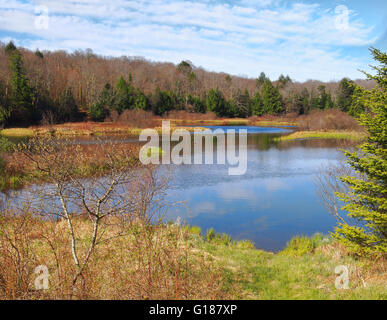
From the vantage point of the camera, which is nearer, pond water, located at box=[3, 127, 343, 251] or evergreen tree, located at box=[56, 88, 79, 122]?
pond water, located at box=[3, 127, 343, 251]

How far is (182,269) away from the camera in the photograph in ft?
Result: 22.1

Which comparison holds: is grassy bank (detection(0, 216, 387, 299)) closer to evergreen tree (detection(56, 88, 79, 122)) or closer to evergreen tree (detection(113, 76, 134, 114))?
evergreen tree (detection(56, 88, 79, 122))

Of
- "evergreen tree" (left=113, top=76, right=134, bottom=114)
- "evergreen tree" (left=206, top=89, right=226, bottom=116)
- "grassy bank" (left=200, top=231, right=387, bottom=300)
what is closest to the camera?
"grassy bank" (left=200, top=231, right=387, bottom=300)

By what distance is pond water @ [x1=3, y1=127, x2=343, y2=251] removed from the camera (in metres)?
11.9

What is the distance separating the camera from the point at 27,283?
511cm

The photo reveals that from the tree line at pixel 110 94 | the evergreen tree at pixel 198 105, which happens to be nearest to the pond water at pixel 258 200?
the tree line at pixel 110 94

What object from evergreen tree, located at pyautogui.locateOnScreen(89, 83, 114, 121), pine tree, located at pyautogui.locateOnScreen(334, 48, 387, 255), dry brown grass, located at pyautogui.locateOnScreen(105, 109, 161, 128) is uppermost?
evergreen tree, located at pyautogui.locateOnScreen(89, 83, 114, 121)

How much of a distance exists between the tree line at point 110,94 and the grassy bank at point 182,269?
118 feet

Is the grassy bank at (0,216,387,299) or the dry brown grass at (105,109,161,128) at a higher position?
the dry brown grass at (105,109,161,128)

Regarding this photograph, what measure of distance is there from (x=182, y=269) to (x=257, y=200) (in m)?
9.10

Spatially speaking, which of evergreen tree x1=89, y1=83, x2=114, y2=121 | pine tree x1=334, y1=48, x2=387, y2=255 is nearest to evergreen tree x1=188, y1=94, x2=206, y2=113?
evergreen tree x1=89, y1=83, x2=114, y2=121

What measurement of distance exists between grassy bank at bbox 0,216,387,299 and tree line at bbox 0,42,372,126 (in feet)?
118

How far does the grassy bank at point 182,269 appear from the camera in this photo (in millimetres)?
5223

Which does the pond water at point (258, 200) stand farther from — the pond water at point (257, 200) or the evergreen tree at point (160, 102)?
the evergreen tree at point (160, 102)
